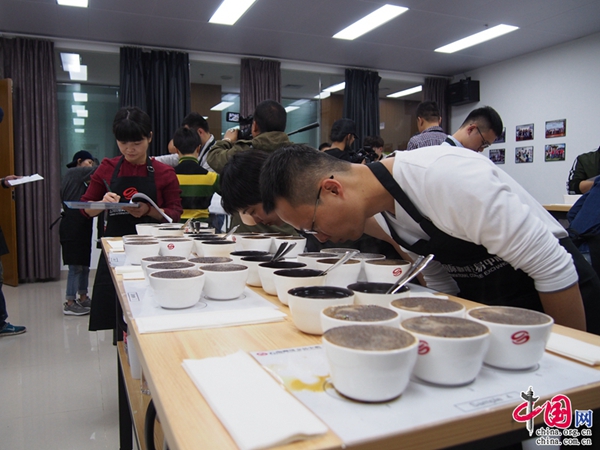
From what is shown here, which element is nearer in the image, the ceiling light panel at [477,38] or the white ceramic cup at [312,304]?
the white ceramic cup at [312,304]

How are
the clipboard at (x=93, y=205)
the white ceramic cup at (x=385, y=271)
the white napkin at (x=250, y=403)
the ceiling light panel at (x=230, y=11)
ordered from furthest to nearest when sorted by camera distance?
the ceiling light panel at (x=230, y=11) < the clipboard at (x=93, y=205) < the white ceramic cup at (x=385, y=271) < the white napkin at (x=250, y=403)

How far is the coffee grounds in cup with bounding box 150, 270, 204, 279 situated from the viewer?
37.8 inches

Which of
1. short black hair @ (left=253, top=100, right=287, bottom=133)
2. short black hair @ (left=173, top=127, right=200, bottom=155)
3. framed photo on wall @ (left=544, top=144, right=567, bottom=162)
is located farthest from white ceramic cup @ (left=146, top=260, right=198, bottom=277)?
framed photo on wall @ (left=544, top=144, right=567, bottom=162)

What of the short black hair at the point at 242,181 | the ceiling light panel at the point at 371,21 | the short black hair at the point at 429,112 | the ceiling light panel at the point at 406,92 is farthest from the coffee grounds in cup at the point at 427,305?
the ceiling light panel at the point at 406,92

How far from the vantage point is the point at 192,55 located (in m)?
5.79

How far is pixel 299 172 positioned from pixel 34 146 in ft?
16.5

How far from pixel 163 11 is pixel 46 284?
3.14m

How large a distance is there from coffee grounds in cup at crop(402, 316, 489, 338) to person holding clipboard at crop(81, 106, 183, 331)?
185 cm

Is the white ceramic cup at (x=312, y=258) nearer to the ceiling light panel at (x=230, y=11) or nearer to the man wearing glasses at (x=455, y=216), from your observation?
the man wearing glasses at (x=455, y=216)

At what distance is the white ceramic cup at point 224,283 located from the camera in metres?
1.00

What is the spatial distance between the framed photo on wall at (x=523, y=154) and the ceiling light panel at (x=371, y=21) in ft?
9.43

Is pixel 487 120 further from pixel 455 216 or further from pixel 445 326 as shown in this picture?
pixel 445 326

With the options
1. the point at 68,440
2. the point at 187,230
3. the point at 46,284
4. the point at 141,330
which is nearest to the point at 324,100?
the point at 46,284

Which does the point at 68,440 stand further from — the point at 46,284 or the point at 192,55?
the point at 192,55
